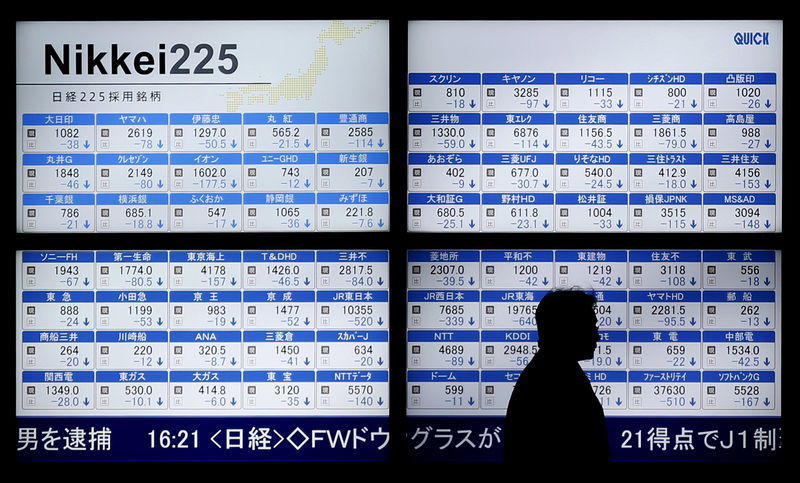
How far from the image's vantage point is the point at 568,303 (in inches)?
101

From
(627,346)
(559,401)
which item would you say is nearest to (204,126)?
(559,401)

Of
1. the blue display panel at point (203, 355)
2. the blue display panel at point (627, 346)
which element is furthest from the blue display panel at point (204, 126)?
the blue display panel at point (627, 346)

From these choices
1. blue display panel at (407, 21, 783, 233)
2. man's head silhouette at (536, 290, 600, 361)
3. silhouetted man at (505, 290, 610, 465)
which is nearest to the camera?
silhouetted man at (505, 290, 610, 465)

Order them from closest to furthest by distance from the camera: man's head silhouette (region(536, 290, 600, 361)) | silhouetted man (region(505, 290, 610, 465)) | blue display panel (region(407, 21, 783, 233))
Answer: silhouetted man (region(505, 290, 610, 465)) < man's head silhouette (region(536, 290, 600, 361)) < blue display panel (region(407, 21, 783, 233))

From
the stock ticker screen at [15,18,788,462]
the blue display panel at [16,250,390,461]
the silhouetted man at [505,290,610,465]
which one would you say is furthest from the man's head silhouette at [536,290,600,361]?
the blue display panel at [16,250,390,461]

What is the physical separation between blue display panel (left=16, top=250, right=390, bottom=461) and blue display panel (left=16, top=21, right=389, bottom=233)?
0.71ft

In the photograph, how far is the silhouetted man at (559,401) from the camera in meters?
2.36

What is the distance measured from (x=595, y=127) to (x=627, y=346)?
40.6 inches

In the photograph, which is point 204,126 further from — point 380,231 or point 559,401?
point 559,401

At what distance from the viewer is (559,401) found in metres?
2.39

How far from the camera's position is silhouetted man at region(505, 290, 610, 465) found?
7.73ft

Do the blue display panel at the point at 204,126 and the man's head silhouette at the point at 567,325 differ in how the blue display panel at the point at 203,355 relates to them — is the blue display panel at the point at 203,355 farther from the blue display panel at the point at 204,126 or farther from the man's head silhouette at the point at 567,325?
the man's head silhouette at the point at 567,325

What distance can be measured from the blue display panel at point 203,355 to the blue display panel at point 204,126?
22 centimetres

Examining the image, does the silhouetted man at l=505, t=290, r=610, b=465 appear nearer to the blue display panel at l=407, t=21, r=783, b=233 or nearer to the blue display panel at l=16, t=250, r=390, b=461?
the blue display panel at l=407, t=21, r=783, b=233
